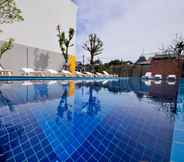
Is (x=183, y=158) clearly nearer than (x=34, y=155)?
Yes

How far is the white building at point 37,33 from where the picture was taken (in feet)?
34.7

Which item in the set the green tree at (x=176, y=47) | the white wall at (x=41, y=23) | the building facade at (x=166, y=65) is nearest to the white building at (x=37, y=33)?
the white wall at (x=41, y=23)

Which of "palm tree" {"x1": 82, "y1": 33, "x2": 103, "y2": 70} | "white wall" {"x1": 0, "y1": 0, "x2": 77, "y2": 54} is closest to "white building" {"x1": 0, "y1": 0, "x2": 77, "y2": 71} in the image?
"white wall" {"x1": 0, "y1": 0, "x2": 77, "y2": 54}

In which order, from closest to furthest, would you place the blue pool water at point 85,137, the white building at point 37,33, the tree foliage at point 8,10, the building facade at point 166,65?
the blue pool water at point 85,137 → the tree foliage at point 8,10 → the white building at point 37,33 → the building facade at point 166,65

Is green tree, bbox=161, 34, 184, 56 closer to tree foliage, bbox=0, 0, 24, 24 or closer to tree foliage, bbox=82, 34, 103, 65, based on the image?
tree foliage, bbox=82, 34, 103, 65

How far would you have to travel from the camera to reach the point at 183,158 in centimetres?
130

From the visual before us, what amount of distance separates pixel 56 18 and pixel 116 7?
563 cm

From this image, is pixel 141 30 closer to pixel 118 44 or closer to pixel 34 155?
pixel 118 44

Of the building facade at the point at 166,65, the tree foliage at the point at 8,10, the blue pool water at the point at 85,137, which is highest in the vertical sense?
the tree foliage at the point at 8,10

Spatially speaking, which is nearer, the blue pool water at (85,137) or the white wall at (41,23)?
the blue pool water at (85,137)

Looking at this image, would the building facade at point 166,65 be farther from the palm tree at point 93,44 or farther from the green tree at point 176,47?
the palm tree at point 93,44

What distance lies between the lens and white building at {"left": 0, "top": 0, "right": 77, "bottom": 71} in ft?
34.7

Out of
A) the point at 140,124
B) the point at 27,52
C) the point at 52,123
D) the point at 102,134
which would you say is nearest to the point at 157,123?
the point at 140,124

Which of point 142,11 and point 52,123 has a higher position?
point 142,11
